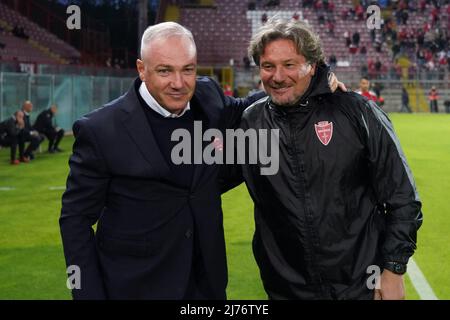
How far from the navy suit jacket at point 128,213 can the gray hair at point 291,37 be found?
22.9 inches

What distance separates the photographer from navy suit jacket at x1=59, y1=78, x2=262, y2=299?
2770 millimetres

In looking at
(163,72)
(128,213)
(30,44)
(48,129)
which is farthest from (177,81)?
(30,44)

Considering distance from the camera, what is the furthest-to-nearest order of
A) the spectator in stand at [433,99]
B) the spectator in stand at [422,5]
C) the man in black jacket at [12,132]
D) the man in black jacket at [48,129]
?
the spectator in stand at [422,5] < the spectator in stand at [433,99] < the man in black jacket at [48,129] < the man in black jacket at [12,132]

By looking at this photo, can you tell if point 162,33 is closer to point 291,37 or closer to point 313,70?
point 291,37

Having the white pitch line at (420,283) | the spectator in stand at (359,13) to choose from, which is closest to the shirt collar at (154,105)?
the white pitch line at (420,283)

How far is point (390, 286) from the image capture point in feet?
9.41

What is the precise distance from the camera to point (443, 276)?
20.4 feet

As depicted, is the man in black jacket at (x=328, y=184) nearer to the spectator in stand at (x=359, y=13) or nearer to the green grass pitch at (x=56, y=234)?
the green grass pitch at (x=56, y=234)

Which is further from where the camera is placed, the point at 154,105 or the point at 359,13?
the point at 359,13

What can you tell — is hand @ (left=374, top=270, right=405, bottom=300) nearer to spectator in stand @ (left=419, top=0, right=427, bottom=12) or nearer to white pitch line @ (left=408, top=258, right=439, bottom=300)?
white pitch line @ (left=408, top=258, right=439, bottom=300)

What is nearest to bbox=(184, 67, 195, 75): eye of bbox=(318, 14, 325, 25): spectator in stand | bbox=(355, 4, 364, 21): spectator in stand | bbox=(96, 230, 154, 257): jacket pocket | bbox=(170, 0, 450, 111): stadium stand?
bbox=(96, 230, 154, 257): jacket pocket

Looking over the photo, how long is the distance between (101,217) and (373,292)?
1263 millimetres

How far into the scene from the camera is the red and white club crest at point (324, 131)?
2973 mm

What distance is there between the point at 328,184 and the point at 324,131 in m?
0.24
